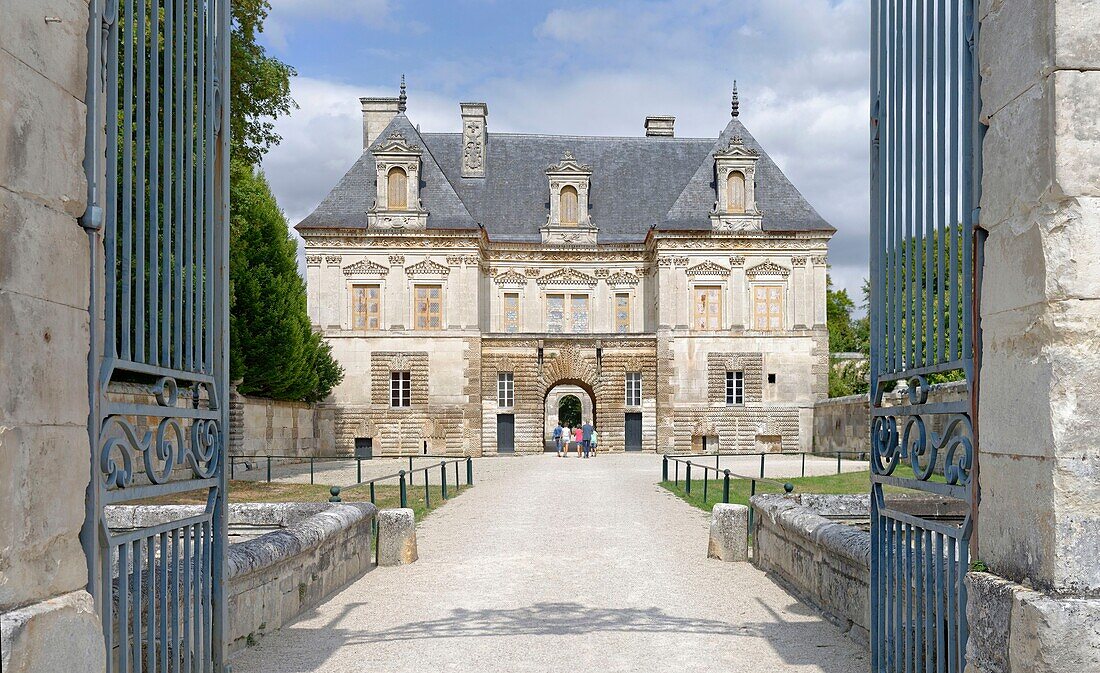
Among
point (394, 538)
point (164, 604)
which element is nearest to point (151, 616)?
point (164, 604)

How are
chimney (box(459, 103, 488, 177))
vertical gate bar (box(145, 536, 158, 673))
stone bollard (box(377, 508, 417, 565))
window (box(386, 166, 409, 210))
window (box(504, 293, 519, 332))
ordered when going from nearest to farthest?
vertical gate bar (box(145, 536, 158, 673)) < stone bollard (box(377, 508, 417, 565)) < window (box(386, 166, 409, 210)) < window (box(504, 293, 519, 332)) < chimney (box(459, 103, 488, 177))

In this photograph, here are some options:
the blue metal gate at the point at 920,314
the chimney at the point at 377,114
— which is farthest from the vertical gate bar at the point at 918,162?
the chimney at the point at 377,114

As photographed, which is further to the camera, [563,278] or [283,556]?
[563,278]

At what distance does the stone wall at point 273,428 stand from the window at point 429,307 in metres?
4.70

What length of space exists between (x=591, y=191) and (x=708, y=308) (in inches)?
286

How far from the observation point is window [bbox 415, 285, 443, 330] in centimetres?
3294

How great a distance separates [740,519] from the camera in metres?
9.25

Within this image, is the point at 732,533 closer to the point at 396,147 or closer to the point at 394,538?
the point at 394,538

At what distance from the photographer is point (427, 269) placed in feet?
108

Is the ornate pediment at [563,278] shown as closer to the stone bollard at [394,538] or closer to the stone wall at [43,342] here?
the stone bollard at [394,538]

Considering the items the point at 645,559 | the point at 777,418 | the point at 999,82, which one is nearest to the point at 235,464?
the point at 645,559

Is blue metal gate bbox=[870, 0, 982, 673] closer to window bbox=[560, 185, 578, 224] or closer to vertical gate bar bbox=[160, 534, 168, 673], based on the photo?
vertical gate bar bbox=[160, 534, 168, 673]

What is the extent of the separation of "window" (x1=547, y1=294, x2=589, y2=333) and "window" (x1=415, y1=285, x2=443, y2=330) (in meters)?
4.56

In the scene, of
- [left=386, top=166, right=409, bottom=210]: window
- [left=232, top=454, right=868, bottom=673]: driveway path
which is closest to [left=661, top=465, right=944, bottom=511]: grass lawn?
[left=232, top=454, right=868, bottom=673]: driveway path
